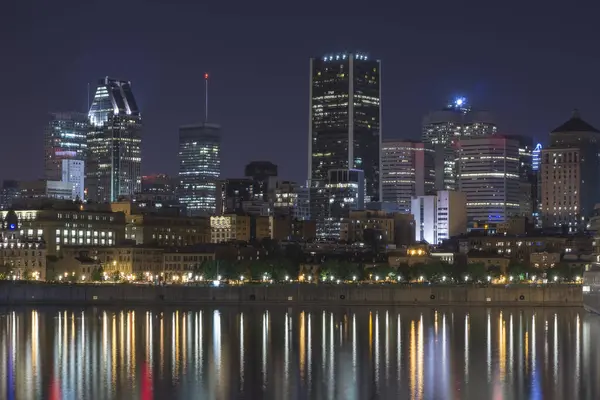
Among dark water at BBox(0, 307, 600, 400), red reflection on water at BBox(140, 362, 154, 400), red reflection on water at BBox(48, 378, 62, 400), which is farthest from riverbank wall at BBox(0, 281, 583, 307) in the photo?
red reflection on water at BBox(48, 378, 62, 400)

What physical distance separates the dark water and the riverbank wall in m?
18.1

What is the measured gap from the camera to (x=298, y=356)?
9600 centimetres

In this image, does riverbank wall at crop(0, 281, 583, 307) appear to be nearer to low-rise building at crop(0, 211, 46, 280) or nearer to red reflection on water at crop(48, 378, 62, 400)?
low-rise building at crop(0, 211, 46, 280)

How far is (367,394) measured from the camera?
77.2 metres

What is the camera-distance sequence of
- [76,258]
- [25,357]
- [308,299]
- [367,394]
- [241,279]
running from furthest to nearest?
[76,258], [241,279], [308,299], [25,357], [367,394]

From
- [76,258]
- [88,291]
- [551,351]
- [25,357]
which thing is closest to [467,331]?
[551,351]

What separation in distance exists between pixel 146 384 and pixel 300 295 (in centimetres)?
7755

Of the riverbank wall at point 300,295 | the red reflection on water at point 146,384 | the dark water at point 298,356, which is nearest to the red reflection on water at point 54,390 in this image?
the dark water at point 298,356

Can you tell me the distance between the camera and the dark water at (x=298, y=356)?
79062mm

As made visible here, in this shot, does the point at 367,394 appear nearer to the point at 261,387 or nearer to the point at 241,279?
the point at 261,387

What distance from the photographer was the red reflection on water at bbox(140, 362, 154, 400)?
76.1m

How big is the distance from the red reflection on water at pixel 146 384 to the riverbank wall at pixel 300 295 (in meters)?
67.4

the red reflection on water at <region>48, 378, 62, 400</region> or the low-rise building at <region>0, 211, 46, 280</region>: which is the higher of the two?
the low-rise building at <region>0, 211, 46, 280</region>

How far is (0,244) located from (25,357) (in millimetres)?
100993
